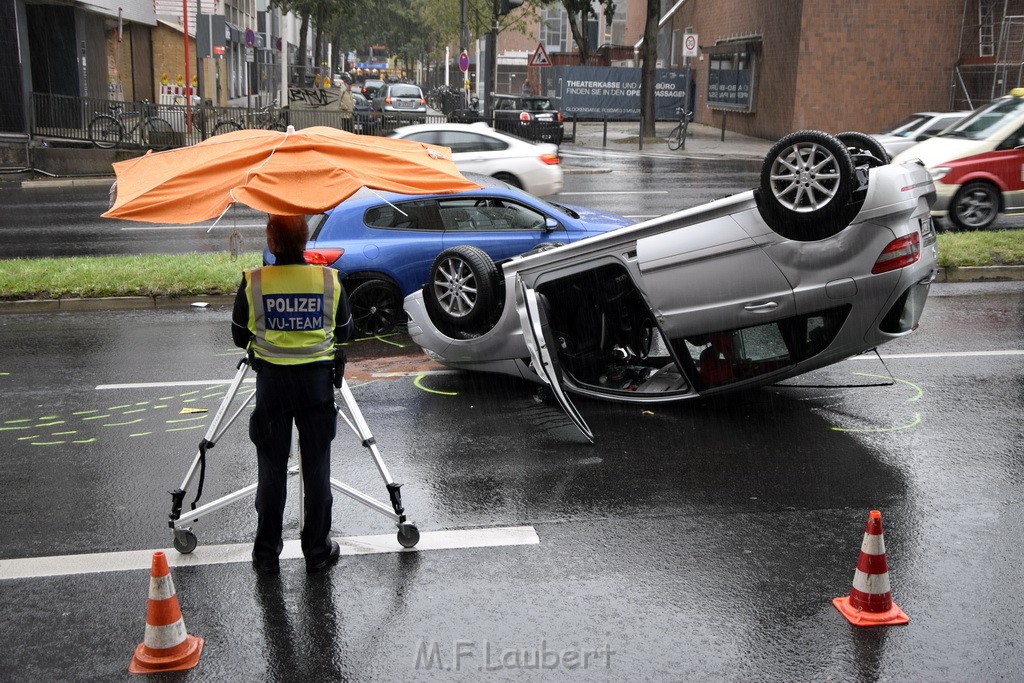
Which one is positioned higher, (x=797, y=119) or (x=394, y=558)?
(x=797, y=119)

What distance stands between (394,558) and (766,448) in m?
2.84

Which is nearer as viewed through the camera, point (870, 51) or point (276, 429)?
point (276, 429)

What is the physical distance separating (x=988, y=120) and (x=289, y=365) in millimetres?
13795

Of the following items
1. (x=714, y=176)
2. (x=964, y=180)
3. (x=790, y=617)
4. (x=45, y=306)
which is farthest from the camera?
(x=714, y=176)

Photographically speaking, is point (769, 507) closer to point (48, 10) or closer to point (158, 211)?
point (158, 211)

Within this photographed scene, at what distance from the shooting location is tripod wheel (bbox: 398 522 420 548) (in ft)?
17.9

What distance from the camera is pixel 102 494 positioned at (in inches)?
247

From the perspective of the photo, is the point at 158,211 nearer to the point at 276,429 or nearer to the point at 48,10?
the point at 276,429

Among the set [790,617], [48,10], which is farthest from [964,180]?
[48,10]

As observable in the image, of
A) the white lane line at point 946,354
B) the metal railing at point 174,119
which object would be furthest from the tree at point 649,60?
the white lane line at point 946,354

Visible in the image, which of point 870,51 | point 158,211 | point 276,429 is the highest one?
point 870,51

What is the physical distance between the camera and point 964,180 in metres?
14.8

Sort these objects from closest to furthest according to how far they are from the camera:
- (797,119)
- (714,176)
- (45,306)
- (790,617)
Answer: (790,617), (45,306), (714,176), (797,119)

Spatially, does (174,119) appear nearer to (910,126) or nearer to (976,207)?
(910,126)
